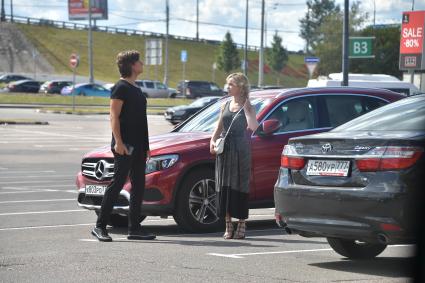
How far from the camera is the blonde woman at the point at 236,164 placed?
1003 cm

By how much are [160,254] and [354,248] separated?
1820 millimetres

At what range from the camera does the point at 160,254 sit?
348 inches

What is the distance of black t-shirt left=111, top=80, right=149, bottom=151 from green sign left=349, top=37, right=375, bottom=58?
25175 mm

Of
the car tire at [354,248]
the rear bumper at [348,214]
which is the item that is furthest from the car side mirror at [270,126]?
the rear bumper at [348,214]

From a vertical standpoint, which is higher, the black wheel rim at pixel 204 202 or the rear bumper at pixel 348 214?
the rear bumper at pixel 348 214

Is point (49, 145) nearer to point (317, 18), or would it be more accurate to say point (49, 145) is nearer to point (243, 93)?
point (243, 93)

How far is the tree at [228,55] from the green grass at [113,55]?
4682mm

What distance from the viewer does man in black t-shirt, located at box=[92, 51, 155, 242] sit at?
32.3 feet

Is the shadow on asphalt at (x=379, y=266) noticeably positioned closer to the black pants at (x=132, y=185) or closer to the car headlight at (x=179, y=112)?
the black pants at (x=132, y=185)

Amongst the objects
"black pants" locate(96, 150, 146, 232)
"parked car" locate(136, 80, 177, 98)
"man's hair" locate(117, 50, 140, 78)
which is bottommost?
"parked car" locate(136, 80, 177, 98)

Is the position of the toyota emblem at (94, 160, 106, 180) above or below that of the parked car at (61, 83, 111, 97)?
above

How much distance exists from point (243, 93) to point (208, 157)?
0.90m

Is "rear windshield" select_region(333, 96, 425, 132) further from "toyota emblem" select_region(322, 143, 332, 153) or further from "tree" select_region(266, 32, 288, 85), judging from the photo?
"tree" select_region(266, 32, 288, 85)

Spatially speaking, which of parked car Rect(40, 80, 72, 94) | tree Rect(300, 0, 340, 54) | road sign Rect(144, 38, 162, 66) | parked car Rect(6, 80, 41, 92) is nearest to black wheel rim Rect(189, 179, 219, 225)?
road sign Rect(144, 38, 162, 66)
